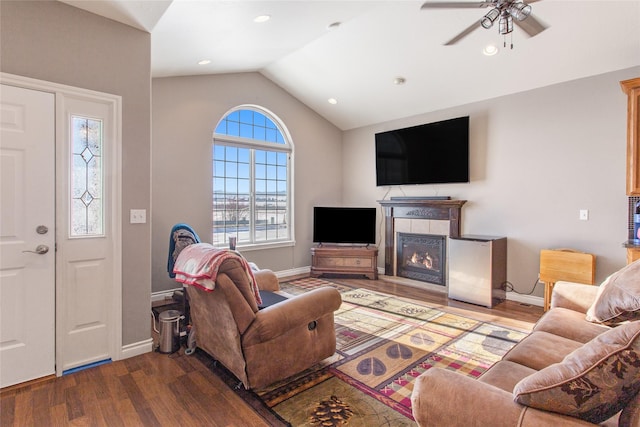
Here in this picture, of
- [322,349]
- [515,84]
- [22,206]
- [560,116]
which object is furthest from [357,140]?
[22,206]

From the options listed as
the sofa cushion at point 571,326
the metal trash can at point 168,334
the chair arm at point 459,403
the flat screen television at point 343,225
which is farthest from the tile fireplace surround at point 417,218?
the chair arm at point 459,403

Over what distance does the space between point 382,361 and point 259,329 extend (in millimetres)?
1173

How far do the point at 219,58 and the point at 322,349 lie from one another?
3.61 metres

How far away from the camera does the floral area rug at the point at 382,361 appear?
6.59ft

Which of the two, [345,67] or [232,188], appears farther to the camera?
[232,188]

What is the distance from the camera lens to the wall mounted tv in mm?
4691

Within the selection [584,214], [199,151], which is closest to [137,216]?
[199,151]

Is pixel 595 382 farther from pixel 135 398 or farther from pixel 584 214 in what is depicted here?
pixel 584 214

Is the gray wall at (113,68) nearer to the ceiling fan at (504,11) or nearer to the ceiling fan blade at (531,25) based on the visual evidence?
the ceiling fan at (504,11)

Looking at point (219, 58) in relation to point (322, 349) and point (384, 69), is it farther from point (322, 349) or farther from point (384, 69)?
point (322, 349)

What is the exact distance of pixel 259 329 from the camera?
6.68 feet

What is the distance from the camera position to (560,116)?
3.95 metres

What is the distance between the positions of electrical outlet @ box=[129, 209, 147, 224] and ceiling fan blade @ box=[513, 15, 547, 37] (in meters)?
3.27

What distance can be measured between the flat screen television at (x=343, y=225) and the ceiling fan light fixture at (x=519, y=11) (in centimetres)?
361
